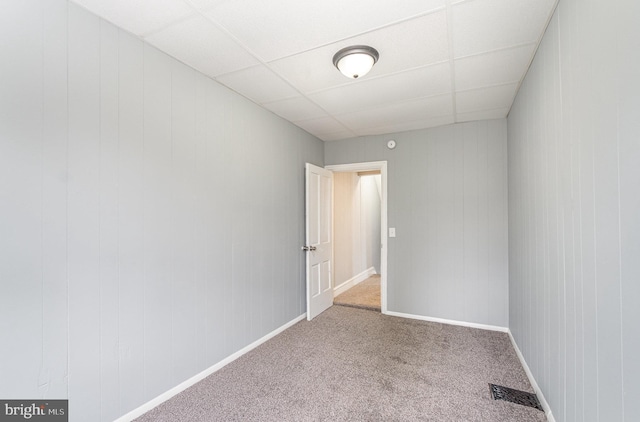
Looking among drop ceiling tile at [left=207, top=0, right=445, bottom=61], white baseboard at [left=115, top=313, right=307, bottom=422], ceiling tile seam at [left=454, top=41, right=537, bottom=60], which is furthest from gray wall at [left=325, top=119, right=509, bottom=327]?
drop ceiling tile at [left=207, top=0, right=445, bottom=61]

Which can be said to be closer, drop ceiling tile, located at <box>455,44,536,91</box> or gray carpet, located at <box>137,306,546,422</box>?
gray carpet, located at <box>137,306,546,422</box>

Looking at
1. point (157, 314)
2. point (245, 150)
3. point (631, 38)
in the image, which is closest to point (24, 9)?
point (245, 150)

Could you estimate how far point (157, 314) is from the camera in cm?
206

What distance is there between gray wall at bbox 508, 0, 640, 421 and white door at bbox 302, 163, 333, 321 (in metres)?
2.43

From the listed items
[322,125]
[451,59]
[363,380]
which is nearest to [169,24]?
[451,59]

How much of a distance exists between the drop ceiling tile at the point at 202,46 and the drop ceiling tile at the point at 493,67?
1.73 metres

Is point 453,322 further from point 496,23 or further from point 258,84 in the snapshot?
point 258,84

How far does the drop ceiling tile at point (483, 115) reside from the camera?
3232 mm

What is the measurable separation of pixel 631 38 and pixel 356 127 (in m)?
2.95

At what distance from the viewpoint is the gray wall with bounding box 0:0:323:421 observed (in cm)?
144

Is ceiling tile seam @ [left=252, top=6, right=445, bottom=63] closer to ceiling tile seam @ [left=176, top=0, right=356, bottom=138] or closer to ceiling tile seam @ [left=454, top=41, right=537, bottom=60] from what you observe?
ceiling tile seam @ [left=176, top=0, right=356, bottom=138]

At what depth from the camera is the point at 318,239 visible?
13.4ft

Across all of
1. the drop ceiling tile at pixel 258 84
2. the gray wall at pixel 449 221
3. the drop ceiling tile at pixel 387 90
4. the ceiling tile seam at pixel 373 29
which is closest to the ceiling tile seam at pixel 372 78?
the drop ceiling tile at pixel 387 90

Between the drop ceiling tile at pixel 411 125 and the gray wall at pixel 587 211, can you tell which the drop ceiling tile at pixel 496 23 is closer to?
the gray wall at pixel 587 211
